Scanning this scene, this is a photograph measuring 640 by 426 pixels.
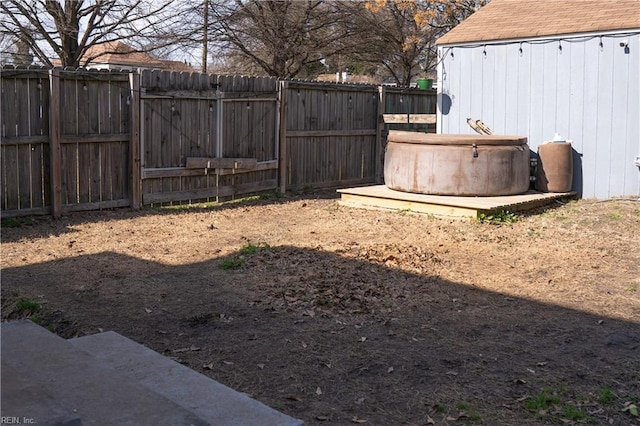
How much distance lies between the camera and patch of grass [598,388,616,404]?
427 cm

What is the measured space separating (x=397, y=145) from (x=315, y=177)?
101 inches

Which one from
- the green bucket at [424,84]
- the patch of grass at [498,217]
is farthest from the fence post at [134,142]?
the green bucket at [424,84]

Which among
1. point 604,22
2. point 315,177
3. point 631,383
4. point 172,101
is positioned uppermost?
point 604,22

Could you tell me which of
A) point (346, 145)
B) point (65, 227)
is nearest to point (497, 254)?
point (65, 227)

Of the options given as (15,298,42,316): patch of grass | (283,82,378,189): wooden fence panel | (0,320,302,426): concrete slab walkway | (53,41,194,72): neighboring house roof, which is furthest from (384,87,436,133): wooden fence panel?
(0,320,302,426): concrete slab walkway

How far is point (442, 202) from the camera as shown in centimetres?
1017

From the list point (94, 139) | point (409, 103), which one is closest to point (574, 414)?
point (94, 139)

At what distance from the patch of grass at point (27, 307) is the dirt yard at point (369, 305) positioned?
0.04 feet

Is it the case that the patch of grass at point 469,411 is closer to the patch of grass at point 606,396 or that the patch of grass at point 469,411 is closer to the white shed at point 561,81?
the patch of grass at point 606,396

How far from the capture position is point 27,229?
891 centimetres

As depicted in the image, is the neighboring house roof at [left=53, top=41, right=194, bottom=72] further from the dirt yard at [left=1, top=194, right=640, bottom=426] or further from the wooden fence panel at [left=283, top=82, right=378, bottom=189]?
the dirt yard at [left=1, top=194, right=640, bottom=426]

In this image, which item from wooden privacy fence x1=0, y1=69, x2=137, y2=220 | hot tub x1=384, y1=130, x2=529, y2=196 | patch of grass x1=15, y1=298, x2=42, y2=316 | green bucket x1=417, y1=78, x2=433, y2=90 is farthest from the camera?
green bucket x1=417, y1=78, x2=433, y2=90

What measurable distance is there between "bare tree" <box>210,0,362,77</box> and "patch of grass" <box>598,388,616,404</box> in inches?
605

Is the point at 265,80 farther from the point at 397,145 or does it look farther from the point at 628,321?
the point at 628,321
